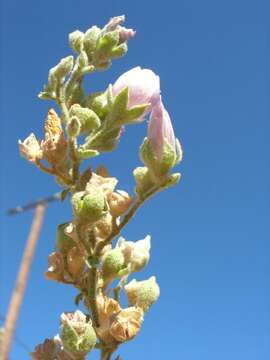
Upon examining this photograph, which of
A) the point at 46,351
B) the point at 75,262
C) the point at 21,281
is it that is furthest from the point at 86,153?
the point at 21,281

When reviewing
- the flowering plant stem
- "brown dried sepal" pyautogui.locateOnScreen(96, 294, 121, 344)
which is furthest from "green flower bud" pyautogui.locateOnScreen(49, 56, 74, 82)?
"brown dried sepal" pyautogui.locateOnScreen(96, 294, 121, 344)

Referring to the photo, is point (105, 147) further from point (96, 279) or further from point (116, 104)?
point (96, 279)

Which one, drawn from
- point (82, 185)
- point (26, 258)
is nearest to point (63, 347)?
point (82, 185)

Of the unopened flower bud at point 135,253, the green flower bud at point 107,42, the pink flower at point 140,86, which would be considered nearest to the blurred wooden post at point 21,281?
the unopened flower bud at point 135,253

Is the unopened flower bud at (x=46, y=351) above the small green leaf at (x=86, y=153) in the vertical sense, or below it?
below

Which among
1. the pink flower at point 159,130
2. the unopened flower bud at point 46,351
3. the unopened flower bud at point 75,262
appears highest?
the pink flower at point 159,130

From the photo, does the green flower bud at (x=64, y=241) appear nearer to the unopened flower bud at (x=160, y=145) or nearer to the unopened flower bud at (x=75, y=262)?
the unopened flower bud at (x=75, y=262)
